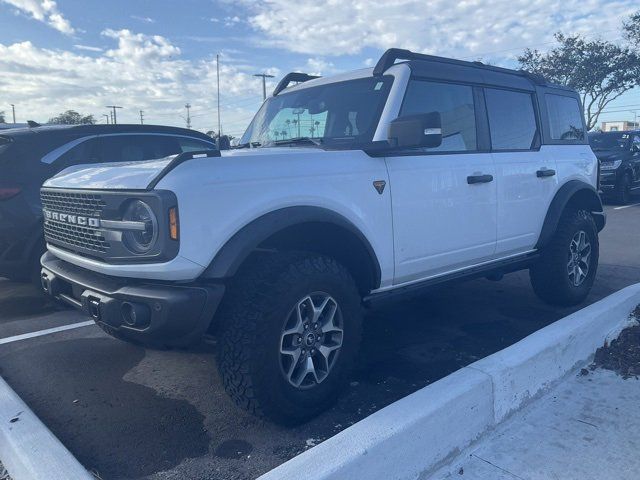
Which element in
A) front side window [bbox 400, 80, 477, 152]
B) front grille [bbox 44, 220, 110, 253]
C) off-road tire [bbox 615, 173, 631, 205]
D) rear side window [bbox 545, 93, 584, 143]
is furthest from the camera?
off-road tire [bbox 615, 173, 631, 205]

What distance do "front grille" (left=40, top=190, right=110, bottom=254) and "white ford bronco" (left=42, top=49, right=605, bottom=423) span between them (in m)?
0.01

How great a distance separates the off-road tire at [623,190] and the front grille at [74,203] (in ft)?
45.6

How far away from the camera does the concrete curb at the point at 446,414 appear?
2.15 metres

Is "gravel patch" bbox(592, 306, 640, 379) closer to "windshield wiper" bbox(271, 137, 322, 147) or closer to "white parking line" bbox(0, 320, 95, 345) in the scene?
"windshield wiper" bbox(271, 137, 322, 147)

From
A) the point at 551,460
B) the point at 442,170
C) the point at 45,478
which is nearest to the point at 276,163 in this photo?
the point at 442,170

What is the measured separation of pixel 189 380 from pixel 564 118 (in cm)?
417

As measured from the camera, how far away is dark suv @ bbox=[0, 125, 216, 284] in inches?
183

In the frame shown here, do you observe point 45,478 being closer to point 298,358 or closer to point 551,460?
point 298,358

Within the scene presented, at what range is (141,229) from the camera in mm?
2562

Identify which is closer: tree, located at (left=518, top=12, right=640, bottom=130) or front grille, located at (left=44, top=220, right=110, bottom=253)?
front grille, located at (left=44, top=220, right=110, bottom=253)

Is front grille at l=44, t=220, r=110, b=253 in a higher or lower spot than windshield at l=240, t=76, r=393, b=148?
lower

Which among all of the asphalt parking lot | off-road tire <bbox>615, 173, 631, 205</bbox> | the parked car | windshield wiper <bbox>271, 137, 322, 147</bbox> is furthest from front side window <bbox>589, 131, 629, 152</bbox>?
windshield wiper <bbox>271, 137, 322, 147</bbox>

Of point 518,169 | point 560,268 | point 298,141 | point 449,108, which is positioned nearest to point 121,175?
point 298,141

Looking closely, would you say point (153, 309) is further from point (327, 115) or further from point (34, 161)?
point (34, 161)
